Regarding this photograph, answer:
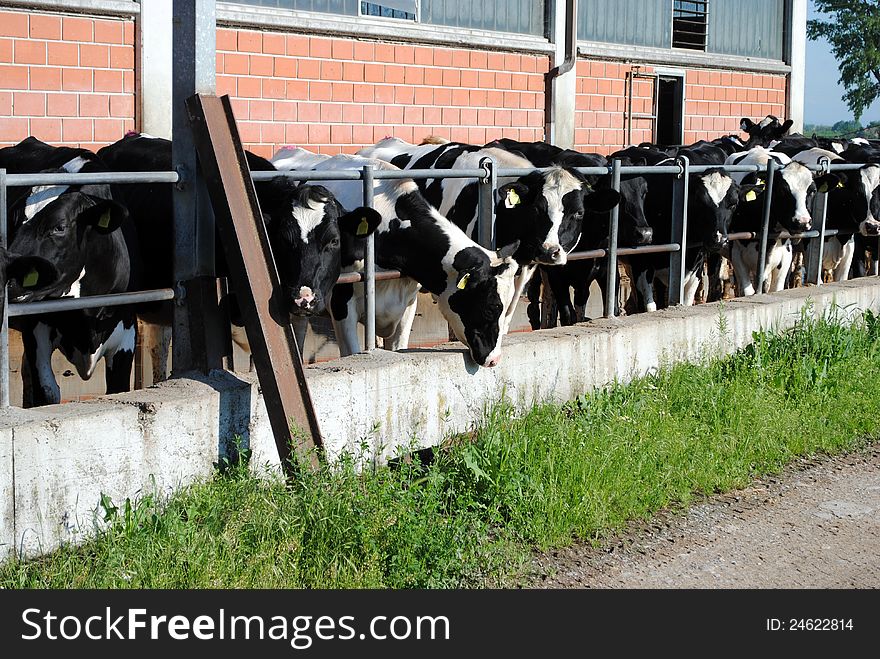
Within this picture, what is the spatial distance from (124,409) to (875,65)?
154ft

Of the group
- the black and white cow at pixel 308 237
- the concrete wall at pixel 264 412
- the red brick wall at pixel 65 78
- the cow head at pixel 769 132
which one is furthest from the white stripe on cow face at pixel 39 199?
the cow head at pixel 769 132

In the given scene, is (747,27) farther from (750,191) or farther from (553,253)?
(553,253)

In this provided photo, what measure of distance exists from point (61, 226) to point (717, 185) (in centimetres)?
610

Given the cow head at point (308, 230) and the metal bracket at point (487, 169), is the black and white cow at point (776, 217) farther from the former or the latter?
the cow head at point (308, 230)

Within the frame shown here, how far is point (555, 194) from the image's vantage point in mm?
8820

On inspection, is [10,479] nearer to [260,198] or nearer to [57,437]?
[57,437]

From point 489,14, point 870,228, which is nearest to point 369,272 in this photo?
point 870,228

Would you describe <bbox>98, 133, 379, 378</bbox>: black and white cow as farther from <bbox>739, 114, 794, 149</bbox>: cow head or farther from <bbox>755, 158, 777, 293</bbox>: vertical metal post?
<bbox>739, 114, 794, 149</bbox>: cow head

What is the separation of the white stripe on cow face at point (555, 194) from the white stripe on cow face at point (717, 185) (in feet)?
6.70

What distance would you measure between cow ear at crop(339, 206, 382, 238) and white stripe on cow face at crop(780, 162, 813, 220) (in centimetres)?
574

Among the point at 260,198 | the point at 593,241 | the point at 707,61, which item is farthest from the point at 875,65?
the point at 260,198

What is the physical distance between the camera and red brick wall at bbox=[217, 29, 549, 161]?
12922 mm

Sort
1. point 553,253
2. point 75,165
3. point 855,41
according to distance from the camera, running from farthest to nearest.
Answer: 1. point 855,41
2. point 553,253
3. point 75,165

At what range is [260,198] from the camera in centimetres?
701
